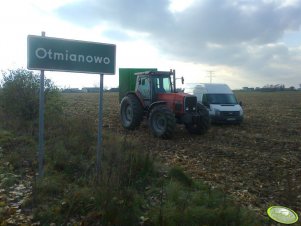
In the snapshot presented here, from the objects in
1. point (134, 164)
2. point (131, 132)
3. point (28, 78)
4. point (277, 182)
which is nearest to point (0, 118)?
point (28, 78)

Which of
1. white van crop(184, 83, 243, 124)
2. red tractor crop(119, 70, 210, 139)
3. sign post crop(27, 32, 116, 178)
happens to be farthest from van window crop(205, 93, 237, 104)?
sign post crop(27, 32, 116, 178)

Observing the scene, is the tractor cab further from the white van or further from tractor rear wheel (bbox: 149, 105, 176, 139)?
the white van

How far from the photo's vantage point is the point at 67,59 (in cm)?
683

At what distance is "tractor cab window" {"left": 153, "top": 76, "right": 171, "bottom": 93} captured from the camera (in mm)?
15562

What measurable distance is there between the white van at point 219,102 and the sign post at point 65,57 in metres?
12.6

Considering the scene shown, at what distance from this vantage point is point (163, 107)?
14367mm

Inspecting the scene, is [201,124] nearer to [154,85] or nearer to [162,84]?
[162,84]

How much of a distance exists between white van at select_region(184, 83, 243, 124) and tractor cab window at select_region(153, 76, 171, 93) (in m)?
4.48

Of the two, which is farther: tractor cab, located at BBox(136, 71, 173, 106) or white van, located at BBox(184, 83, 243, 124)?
white van, located at BBox(184, 83, 243, 124)

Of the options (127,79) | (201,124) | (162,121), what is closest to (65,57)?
(162,121)

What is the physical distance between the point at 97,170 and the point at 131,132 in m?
8.94

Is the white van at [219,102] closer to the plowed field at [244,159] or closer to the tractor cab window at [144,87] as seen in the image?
the plowed field at [244,159]

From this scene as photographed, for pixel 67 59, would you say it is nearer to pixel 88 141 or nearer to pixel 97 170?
pixel 97 170

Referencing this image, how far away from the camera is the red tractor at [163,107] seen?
14.3m
